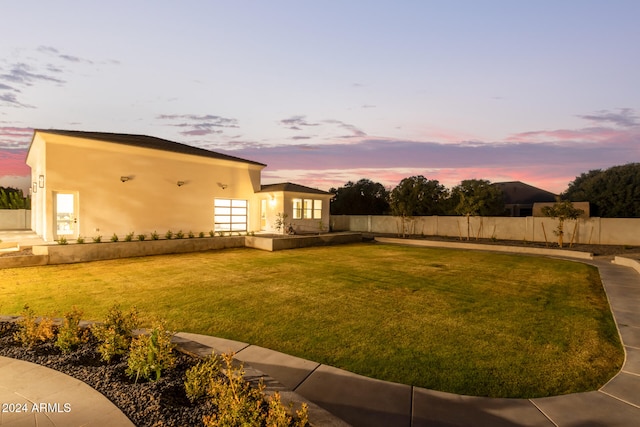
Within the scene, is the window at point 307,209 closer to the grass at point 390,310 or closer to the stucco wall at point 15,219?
the grass at point 390,310

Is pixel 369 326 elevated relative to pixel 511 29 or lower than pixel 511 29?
lower

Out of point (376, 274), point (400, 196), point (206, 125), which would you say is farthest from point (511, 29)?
point (206, 125)

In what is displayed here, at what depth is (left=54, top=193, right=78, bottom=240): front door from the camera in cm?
1300

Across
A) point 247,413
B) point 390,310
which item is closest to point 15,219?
point 390,310

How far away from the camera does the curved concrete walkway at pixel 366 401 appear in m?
2.54

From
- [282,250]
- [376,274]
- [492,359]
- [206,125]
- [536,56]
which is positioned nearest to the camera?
[492,359]

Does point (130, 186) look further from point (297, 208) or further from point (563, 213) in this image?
point (563, 213)

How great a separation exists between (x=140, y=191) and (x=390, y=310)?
13.4 meters

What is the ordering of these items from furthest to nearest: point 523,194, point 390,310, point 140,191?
1. point 523,194
2. point 140,191
3. point 390,310

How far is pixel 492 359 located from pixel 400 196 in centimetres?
2149

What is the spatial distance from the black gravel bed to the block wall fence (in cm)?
2008

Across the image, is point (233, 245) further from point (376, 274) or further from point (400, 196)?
point (400, 196)

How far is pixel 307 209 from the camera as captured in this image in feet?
70.0

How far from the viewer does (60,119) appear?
73.0ft
